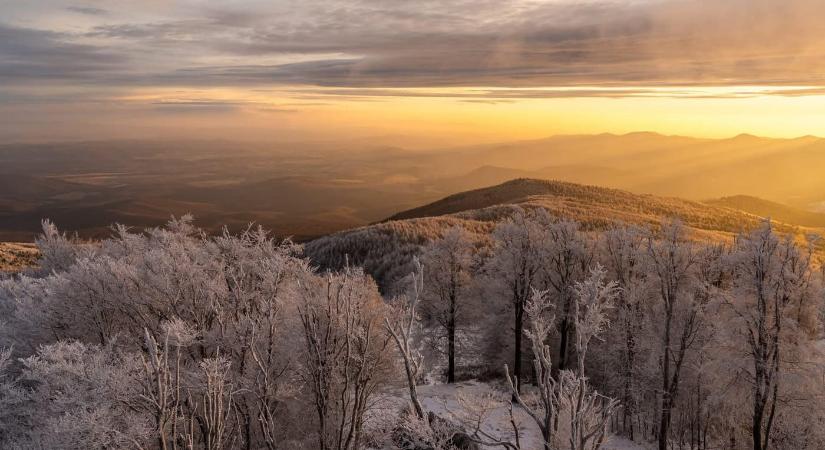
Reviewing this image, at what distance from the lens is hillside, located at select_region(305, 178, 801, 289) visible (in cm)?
5572

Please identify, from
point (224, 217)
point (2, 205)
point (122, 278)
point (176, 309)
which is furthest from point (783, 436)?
point (2, 205)

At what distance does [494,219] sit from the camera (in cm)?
7194

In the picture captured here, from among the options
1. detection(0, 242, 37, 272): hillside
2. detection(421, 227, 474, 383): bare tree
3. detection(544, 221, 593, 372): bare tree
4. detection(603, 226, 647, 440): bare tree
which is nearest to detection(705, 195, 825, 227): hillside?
→ detection(603, 226, 647, 440): bare tree

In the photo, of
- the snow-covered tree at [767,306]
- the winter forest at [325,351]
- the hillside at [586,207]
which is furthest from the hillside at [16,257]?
the snow-covered tree at [767,306]

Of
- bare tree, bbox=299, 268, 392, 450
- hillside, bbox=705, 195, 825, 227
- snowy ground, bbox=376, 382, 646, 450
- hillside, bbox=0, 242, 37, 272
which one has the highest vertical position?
bare tree, bbox=299, 268, 392, 450

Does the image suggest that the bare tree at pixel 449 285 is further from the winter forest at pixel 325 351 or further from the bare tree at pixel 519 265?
the winter forest at pixel 325 351

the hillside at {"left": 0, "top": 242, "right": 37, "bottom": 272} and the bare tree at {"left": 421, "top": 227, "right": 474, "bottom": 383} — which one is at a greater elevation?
the bare tree at {"left": 421, "top": 227, "right": 474, "bottom": 383}

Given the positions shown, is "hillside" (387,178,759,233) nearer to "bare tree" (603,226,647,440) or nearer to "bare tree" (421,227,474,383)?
"bare tree" (603,226,647,440)

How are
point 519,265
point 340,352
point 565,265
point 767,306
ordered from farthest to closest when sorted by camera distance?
1. point 519,265
2. point 565,265
3. point 767,306
4. point 340,352

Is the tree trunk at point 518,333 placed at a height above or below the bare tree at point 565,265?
below

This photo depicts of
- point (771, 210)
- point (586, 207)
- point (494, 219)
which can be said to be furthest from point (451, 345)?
point (771, 210)

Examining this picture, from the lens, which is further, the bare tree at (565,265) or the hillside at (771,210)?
the hillside at (771,210)

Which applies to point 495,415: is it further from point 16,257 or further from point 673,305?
point 16,257

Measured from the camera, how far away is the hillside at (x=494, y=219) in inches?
2194
